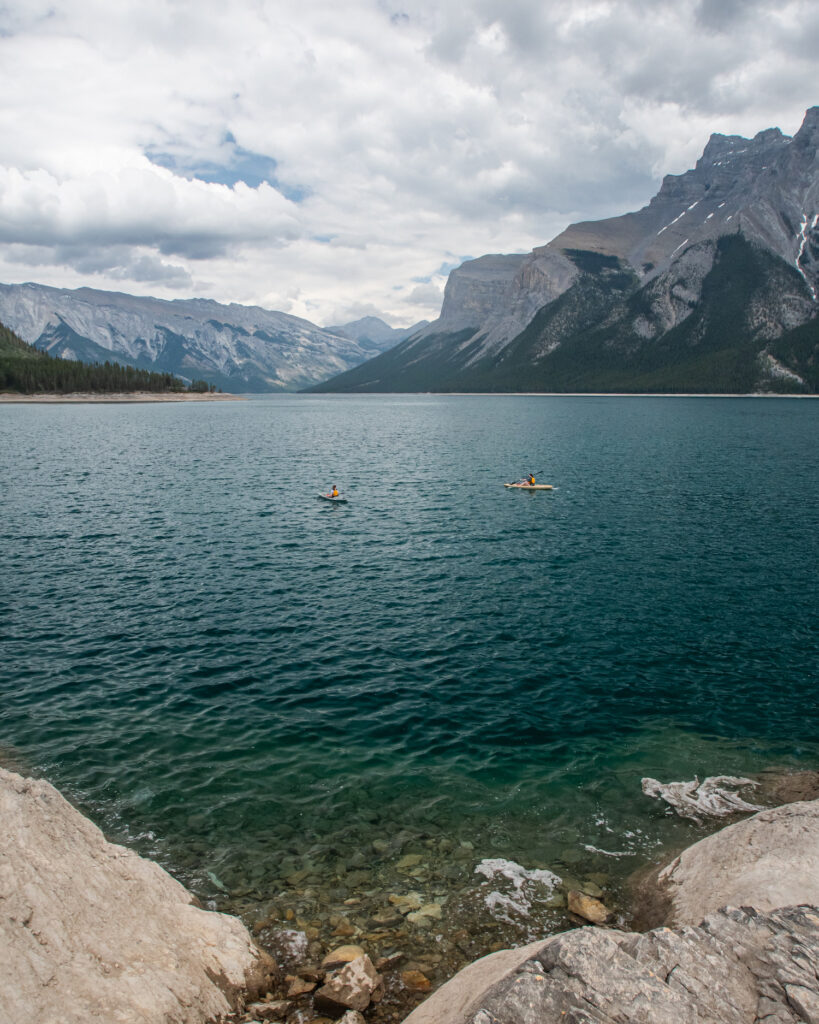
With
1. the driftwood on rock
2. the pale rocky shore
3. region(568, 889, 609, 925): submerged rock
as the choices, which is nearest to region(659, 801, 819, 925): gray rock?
the pale rocky shore

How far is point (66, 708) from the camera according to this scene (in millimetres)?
25234

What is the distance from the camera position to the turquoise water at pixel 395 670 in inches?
761

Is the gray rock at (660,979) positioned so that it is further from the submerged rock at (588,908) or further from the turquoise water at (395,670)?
the turquoise water at (395,670)

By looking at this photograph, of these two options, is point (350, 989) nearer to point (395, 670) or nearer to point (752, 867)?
point (752, 867)

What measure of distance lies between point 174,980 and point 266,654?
64.6ft

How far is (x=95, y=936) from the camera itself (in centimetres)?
1145

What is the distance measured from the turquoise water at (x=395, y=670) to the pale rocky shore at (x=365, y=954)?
9.69 feet

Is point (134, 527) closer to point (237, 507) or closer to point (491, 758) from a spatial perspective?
point (237, 507)

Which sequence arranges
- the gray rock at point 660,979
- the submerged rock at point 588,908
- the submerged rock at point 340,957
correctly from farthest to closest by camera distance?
1. the submerged rock at point 588,908
2. the submerged rock at point 340,957
3. the gray rock at point 660,979

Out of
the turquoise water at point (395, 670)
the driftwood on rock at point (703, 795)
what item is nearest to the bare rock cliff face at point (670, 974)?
the turquoise water at point (395, 670)

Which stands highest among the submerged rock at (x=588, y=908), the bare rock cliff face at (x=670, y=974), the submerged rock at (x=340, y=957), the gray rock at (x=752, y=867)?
the bare rock cliff face at (x=670, y=974)

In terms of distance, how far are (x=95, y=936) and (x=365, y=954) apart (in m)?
6.03

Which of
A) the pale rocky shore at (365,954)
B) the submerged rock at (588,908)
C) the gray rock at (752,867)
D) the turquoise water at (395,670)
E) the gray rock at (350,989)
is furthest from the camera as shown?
the turquoise water at (395,670)

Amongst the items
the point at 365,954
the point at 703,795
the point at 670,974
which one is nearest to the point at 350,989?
the point at 365,954
